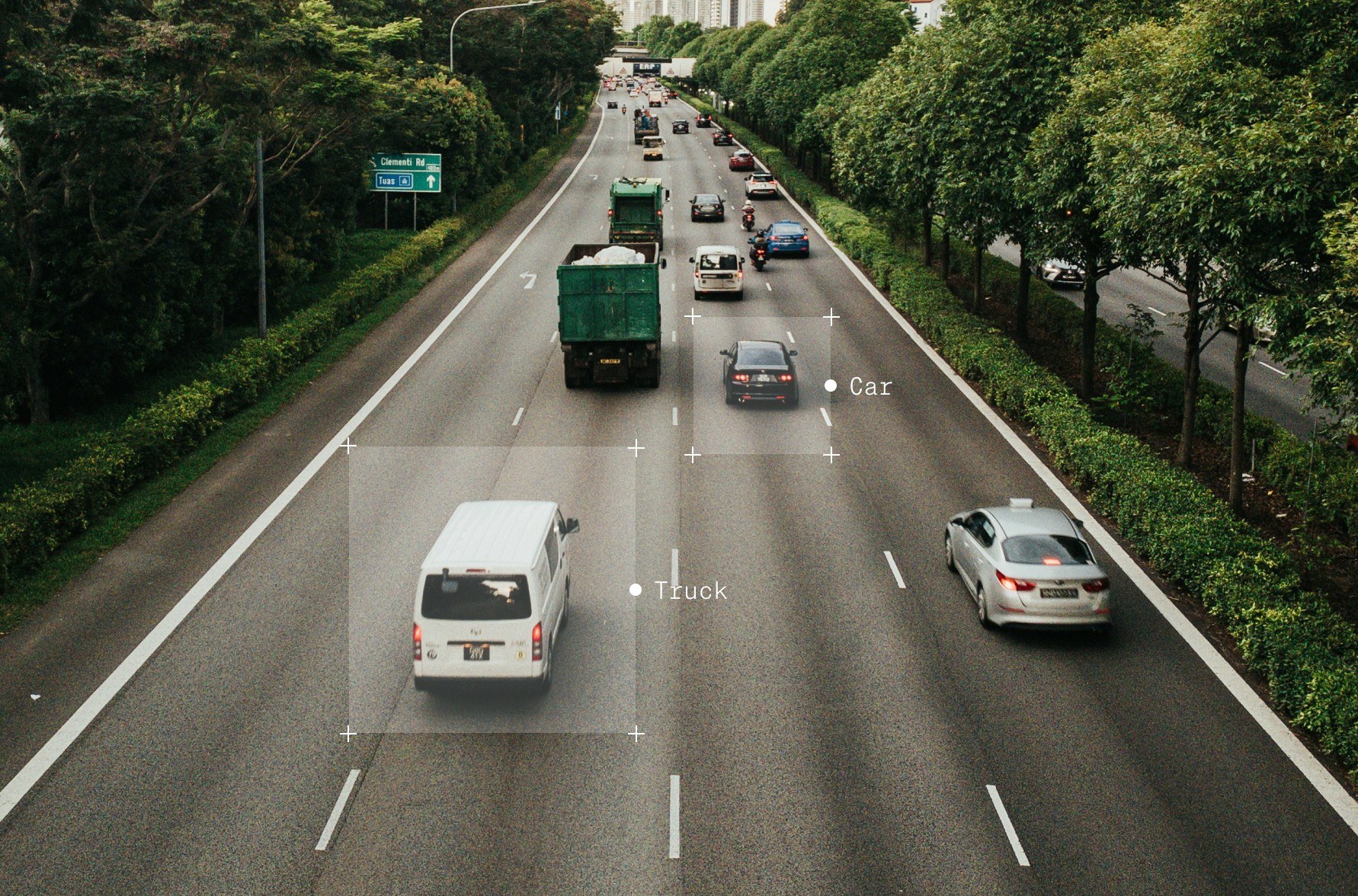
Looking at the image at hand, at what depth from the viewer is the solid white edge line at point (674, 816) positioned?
41.9ft

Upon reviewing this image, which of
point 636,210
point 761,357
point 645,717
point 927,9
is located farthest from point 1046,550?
point 927,9

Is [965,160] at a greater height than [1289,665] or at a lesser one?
greater

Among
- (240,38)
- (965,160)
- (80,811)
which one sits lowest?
(80,811)

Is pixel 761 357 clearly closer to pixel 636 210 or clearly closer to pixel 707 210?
pixel 636 210

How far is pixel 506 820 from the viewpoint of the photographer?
43.4 feet

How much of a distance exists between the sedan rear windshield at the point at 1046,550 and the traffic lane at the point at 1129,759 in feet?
4.05

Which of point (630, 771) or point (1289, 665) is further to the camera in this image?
point (1289, 665)

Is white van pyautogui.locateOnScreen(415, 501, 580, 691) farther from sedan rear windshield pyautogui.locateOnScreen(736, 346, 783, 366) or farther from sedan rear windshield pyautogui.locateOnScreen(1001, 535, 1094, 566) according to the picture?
sedan rear windshield pyautogui.locateOnScreen(736, 346, 783, 366)

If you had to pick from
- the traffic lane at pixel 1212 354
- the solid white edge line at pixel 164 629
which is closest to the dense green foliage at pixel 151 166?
the solid white edge line at pixel 164 629

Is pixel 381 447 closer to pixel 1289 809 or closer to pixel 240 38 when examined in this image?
pixel 240 38

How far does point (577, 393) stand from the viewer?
105 feet

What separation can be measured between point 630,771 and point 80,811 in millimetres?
6097

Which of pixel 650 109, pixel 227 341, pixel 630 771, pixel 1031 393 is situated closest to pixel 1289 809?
pixel 630 771

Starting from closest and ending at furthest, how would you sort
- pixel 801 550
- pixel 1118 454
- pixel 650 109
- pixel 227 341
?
pixel 801 550
pixel 1118 454
pixel 227 341
pixel 650 109
